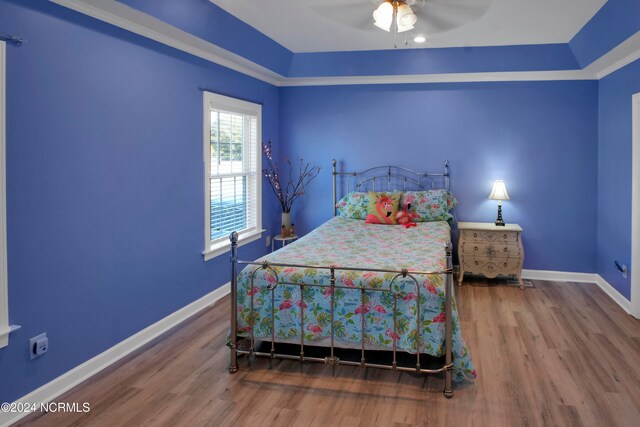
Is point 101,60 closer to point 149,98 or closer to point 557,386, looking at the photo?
point 149,98

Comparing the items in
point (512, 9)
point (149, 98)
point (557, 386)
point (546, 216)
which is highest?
point (512, 9)

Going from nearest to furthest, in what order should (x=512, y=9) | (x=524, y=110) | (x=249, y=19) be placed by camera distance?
(x=512, y=9), (x=249, y=19), (x=524, y=110)

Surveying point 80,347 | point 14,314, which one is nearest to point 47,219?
point 14,314

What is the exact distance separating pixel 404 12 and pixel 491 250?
114 inches

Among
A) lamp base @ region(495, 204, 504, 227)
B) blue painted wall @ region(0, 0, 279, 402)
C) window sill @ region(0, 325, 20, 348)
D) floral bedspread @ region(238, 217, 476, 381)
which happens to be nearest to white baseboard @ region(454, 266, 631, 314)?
lamp base @ region(495, 204, 504, 227)

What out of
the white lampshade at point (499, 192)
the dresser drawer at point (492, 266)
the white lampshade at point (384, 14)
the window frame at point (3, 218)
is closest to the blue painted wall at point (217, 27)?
the window frame at point (3, 218)

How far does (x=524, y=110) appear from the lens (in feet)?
17.3

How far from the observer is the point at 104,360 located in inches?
122

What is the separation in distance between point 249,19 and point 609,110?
3.50 meters

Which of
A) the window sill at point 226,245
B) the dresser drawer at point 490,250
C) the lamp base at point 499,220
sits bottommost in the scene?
the dresser drawer at point 490,250

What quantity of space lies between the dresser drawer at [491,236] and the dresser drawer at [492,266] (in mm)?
193

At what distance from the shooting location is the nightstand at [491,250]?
196 inches

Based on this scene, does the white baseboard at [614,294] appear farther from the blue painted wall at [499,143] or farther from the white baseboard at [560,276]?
the blue painted wall at [499,143]

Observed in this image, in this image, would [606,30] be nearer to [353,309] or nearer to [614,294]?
[614,294]
